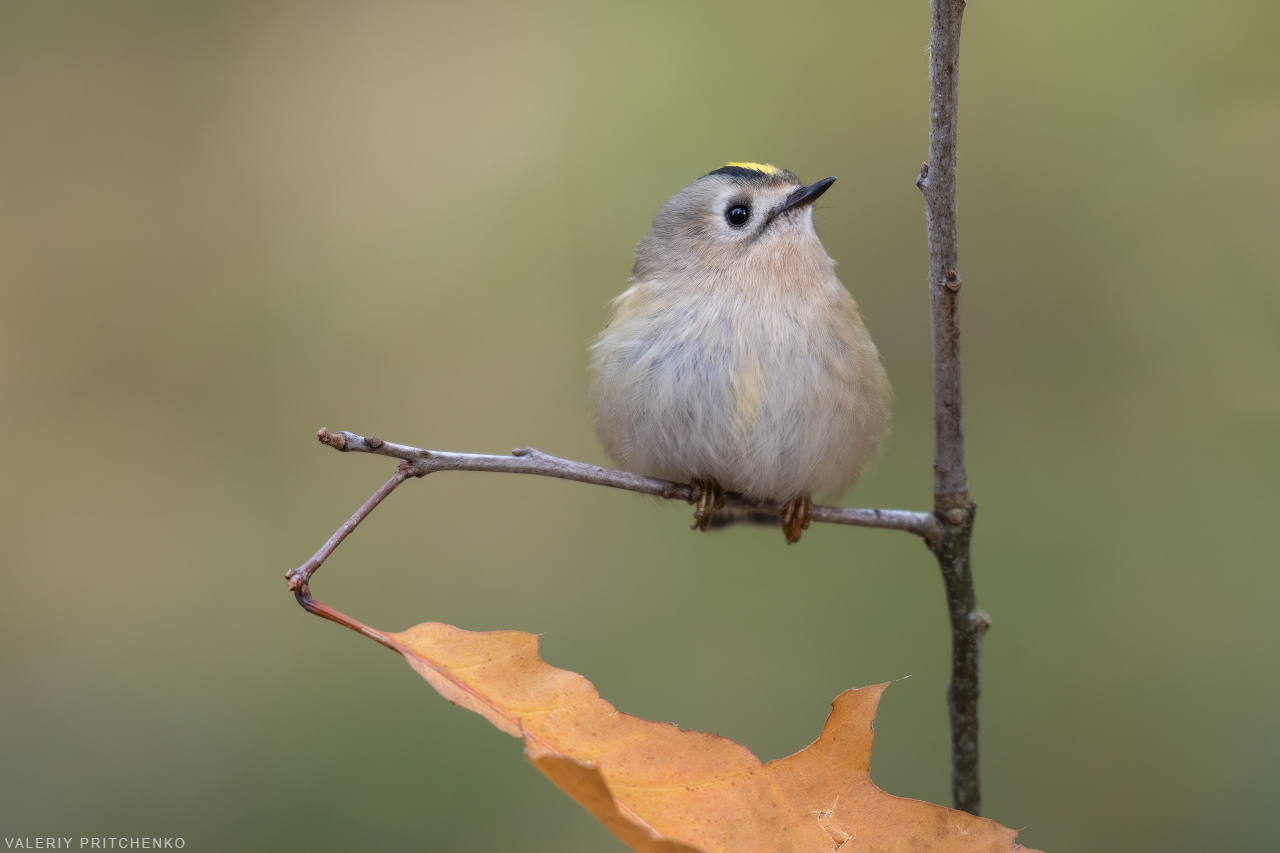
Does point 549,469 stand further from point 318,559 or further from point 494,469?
point 318,559

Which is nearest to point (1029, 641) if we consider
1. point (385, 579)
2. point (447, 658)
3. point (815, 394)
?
point (815, 394)

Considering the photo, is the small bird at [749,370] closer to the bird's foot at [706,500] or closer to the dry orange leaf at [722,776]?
the bird's foot at [706,500]

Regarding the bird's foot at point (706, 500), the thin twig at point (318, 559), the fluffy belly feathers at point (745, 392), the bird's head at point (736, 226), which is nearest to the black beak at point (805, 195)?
the bird's head at point (736, 226)

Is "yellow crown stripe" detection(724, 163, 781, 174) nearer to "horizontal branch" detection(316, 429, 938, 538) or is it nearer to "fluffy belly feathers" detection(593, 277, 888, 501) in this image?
"fluffy belly feathers" detection(593, 277, 888, 501)

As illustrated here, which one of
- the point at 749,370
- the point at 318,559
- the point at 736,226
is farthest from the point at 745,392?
the point at 318,559

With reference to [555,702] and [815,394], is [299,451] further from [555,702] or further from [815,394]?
[555,702]

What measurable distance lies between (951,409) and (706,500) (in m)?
0.50

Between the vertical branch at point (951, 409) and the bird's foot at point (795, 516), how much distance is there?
34 centimetres

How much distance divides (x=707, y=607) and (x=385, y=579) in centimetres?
80

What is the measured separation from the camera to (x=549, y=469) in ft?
3.31

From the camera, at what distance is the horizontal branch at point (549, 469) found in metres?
0.90

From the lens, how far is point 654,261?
1.67m

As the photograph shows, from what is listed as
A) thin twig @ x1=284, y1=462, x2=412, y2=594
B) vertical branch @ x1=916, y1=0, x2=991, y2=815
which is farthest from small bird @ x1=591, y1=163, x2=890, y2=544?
thin twig @ x1=284, y1=462, x2=412, y2=594

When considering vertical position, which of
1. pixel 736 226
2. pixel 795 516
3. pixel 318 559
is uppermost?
pixel 736 226
